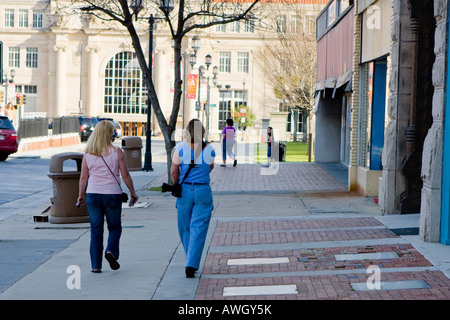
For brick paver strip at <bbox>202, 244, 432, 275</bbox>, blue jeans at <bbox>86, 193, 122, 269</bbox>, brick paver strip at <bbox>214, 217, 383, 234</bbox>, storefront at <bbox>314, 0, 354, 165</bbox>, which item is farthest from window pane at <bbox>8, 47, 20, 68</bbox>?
blue jeans at <bbox>86, 193, 122, 269</bbox>

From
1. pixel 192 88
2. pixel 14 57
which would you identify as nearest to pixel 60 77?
pixel 14 57

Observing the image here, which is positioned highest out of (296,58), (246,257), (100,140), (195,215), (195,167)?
(296,58)

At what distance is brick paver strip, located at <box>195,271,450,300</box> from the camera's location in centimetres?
744

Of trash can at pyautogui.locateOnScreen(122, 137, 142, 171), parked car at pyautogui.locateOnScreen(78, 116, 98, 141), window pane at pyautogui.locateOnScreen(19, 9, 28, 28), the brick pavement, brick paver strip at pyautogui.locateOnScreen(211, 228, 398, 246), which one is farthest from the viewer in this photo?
window pane at pyautogui.locateOnScreen(19, 9, 28, 28)

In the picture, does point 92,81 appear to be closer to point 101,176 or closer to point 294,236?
point 294,236

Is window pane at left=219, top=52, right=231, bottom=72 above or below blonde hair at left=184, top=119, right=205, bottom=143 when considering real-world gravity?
above

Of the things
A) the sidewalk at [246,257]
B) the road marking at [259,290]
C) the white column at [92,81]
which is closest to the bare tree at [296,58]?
the white column at [92,81]

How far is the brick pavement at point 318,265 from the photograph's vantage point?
7.66 m

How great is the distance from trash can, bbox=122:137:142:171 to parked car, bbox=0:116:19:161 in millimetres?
6643

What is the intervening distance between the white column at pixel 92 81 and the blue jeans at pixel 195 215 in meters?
74.7

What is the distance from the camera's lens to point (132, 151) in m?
27.1

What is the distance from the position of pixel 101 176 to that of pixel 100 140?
0.43 metres

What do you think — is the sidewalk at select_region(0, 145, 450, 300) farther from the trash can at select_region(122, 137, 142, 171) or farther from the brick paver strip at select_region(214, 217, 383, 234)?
the trash can at select_region(122, 137, 142, 171)
